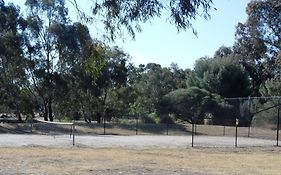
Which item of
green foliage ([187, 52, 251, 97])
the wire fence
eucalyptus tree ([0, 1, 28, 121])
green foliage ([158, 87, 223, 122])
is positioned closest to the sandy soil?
the wire fence

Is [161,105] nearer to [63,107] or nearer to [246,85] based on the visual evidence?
[63,107]

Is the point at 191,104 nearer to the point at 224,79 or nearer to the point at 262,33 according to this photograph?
the point at 262,33

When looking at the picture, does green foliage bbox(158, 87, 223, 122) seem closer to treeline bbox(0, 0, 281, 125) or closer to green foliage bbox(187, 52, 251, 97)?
treeline bbox(0, 0, 281, 125)

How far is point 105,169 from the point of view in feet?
61.0

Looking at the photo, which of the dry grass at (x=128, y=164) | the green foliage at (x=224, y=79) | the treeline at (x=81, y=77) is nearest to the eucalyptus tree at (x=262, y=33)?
the treeline at (x=81, y=77)

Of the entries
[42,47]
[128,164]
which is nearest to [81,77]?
[42,47]

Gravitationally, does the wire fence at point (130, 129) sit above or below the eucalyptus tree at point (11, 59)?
below

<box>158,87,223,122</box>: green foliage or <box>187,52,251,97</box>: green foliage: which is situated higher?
<box>187,52,251,97</box>: green foliage

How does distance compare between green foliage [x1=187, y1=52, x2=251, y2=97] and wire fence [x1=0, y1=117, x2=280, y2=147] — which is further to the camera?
green foliage [x1=187, y1=52, x2=251, y2=97]

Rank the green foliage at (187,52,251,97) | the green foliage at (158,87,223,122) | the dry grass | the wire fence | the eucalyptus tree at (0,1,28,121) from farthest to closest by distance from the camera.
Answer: the green foliage at (187,52,251,97), the eucalyptus tree at (0,1,28,121), the green foliage at (158,87,223,122), the wire fence, the dry grass

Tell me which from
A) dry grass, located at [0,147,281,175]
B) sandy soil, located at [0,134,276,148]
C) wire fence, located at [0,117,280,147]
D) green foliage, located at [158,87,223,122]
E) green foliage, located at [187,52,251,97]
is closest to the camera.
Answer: dry grass, located at [0,147,281,175]

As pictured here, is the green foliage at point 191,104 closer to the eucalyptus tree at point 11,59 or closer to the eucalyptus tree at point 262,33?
the eucalyptus tree at point 262,33

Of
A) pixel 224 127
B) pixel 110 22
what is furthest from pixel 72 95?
pixel 110 22

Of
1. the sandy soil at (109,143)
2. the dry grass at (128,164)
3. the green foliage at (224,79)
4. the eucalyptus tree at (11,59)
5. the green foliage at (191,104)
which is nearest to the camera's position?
the dry grass at (128,164)
